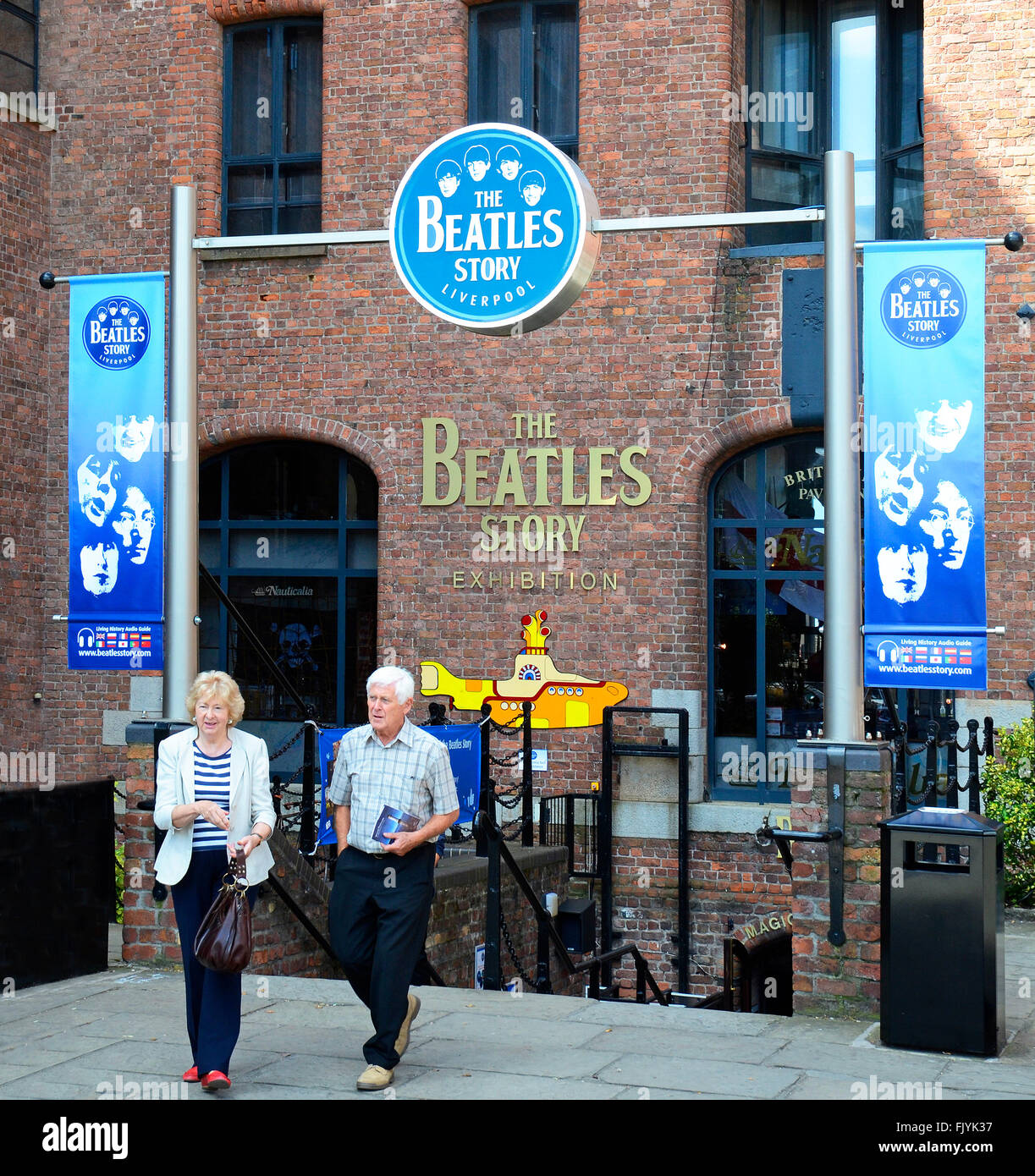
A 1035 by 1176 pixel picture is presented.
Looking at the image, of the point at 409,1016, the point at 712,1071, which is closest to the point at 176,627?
the point at 409,1016

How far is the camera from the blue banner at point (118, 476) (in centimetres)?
877

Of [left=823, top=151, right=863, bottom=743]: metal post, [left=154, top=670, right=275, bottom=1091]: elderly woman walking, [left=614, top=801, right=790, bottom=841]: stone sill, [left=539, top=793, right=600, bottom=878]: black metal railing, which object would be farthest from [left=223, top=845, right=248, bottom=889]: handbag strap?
[left=614, top=801, right=790, bottom=841]: stone sill

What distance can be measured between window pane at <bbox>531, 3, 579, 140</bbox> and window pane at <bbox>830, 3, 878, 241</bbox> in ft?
7.95

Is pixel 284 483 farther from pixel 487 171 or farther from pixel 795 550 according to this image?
pixel 487 171

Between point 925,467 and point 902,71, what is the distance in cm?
779

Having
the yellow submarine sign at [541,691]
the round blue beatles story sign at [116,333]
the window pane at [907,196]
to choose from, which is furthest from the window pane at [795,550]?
the round blue beatles story sign at [116,333]

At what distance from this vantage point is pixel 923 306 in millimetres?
7656

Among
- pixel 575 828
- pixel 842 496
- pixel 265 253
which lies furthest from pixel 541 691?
pixel 842 496

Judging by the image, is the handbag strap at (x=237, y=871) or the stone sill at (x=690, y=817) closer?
the handbag strap at (x=237, y=871)

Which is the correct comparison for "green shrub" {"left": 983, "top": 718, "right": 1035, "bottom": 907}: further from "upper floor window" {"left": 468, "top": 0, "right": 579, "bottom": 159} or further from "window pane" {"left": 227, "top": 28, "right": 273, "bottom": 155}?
"window pane" {"left": 227, "top": 28, "right": 273, "bottom": 155}

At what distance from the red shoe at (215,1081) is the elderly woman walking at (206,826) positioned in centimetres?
3

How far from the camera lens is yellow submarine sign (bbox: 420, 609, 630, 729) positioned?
44.9ft

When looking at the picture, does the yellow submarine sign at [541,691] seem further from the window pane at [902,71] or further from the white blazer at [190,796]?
the white blazer at [190,796]

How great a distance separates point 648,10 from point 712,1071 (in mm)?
10355
